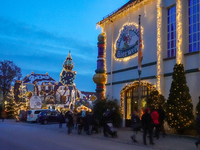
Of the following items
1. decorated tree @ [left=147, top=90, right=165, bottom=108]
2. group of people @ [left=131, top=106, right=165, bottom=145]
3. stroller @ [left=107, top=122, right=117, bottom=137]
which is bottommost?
stroller @ [left=107, top=122, right=117, bottom=137]

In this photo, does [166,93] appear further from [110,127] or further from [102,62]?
[102,62]

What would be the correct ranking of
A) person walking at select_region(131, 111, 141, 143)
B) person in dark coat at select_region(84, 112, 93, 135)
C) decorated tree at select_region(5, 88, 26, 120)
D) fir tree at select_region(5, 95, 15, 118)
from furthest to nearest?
fir tree at select_region(5, 95, 15, 118)
decorated tree at select_region(5, 88, 26, 120)
person in dark coat at select_region(84, 112, 93, 135)
person walking at select_region(131, 111, 141, 143)

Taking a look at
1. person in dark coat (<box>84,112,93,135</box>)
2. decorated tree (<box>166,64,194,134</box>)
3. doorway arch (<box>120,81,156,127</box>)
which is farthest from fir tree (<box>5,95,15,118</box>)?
decorated tree (<box>166,64,194,134</box>)

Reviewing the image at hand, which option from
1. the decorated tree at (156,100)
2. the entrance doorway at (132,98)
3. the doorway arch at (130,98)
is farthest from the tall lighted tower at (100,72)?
the decorated tree at (156,100)

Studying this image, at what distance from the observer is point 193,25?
18.3 metres

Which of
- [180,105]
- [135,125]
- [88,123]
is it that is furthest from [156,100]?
[135,125]

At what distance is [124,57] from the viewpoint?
24.6 m

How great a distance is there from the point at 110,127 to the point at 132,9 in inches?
456

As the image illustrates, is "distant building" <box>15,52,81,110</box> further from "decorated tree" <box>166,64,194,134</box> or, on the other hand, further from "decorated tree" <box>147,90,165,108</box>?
"decorated tree" <box>166,64,194,134</box>

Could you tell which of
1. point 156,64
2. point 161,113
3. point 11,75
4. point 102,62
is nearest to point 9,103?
point 11,75

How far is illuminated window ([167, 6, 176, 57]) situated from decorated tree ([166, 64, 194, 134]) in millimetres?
2603

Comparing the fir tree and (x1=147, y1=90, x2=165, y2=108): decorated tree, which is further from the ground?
(x1=147, y1=90, x2=165, y2=108): decorated tree

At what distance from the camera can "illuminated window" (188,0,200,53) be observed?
18.0 metres

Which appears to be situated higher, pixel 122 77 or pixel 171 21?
pixel 171 21
